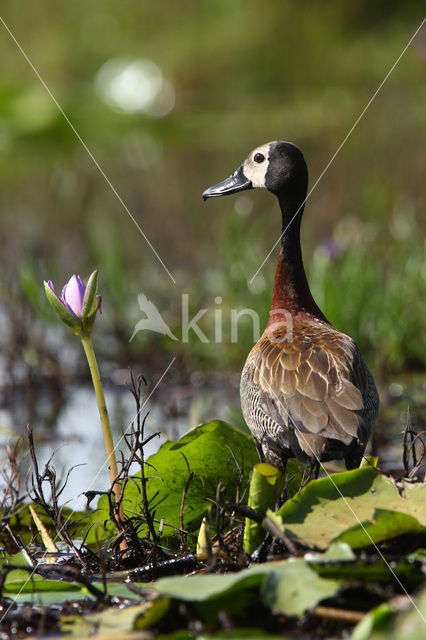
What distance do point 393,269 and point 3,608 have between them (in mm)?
4592

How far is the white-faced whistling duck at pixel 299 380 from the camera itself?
308 cm

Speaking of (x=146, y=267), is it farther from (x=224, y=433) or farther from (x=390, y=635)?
(x=390, y=635)

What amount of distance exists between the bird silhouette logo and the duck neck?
2.23 metres

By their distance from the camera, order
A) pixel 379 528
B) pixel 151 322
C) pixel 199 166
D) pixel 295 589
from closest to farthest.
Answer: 1. pixel 295 589
2. pixel 379 528
3. pixel 151 322
4. pixel 199 166

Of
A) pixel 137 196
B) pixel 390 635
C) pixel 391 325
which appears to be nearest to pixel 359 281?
pixel 391 325

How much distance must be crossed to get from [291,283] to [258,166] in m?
0.56

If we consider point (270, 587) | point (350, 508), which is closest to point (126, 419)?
point (350, 508)

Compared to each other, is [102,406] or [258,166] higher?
[258,166]

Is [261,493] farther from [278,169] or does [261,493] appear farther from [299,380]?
[278,169]

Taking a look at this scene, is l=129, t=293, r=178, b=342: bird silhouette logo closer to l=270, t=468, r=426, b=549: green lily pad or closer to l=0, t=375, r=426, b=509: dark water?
l=0, t=375, r=426, b=509: dark water

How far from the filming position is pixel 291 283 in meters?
3.88

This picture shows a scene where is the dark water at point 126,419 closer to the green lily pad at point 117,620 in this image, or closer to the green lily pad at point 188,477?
Answer: the green lily pad at point 188,477

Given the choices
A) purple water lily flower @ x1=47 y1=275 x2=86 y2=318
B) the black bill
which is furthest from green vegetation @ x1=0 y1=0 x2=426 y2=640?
the black bill

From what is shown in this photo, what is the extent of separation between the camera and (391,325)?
5.43 meters
